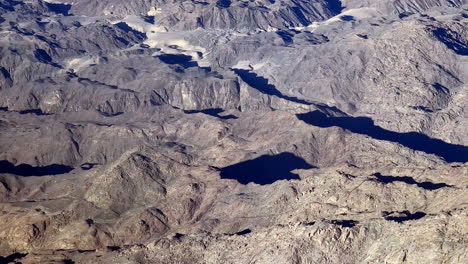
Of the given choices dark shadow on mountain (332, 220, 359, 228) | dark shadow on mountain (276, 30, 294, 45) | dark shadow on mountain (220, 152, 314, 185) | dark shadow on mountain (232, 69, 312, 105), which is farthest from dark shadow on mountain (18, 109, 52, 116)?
dark shadow on mountain (332, 220, 359, 228)

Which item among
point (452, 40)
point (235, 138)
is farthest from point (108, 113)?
point (452, 40)

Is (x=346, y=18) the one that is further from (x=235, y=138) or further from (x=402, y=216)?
(x=402, y=216)

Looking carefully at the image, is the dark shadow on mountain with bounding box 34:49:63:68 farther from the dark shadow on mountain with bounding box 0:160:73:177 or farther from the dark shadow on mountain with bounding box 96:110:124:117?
the dark shadow on mountain with bounding box 0:160:73:177

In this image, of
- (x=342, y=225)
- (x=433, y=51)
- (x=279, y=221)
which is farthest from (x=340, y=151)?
(x=433, y=51)

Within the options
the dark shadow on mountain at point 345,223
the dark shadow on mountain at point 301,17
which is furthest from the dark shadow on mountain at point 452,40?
the dark shadow on mountain at point 345,223

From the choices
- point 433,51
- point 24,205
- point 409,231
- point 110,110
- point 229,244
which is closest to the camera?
point 409,231

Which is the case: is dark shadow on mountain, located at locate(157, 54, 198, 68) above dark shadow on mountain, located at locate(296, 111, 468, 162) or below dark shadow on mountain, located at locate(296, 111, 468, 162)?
below

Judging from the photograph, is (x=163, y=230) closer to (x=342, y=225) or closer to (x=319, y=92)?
(x=342, y=225)
